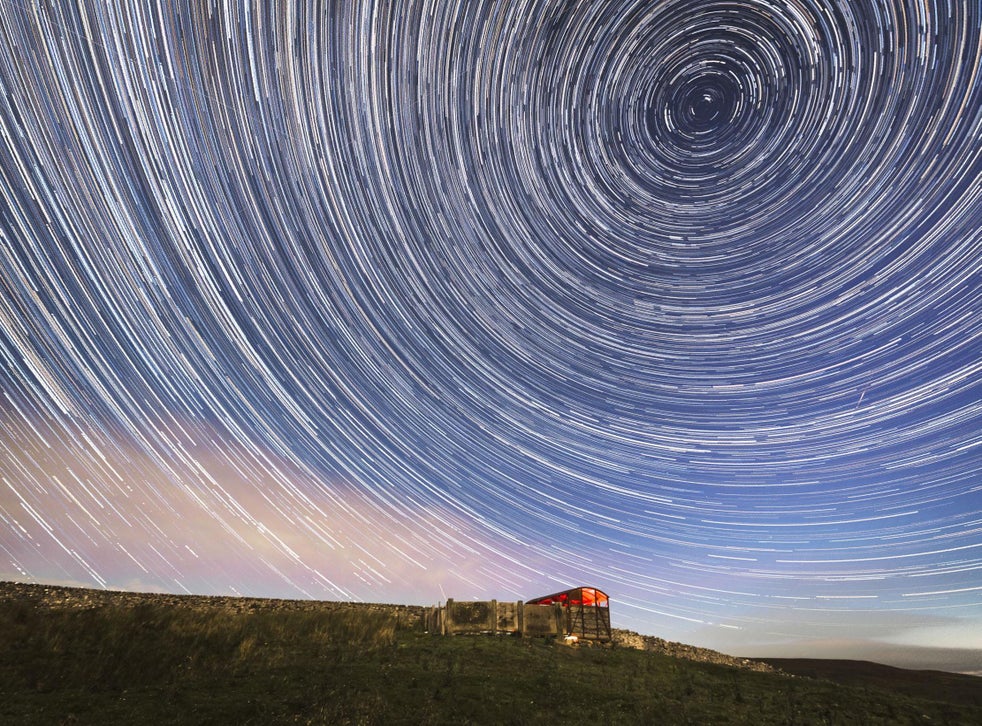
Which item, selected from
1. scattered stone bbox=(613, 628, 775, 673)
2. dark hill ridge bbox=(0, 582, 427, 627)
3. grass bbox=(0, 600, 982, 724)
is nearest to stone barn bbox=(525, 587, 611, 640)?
scattered stone bbox=(613, 628, 775, 673)

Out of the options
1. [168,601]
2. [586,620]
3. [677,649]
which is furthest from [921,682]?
[168,601]

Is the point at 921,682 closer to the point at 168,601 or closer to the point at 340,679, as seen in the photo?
the point at 340,679

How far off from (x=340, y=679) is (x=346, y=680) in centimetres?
17

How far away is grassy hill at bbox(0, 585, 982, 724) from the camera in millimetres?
12383

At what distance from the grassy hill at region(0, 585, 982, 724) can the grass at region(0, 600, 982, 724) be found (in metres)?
0.05

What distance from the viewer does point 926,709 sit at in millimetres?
18156

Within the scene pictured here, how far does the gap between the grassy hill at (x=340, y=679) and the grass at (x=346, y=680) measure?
0.05 m

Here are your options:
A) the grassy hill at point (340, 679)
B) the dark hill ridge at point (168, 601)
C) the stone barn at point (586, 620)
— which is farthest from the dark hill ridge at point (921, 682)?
the dark hill ridge at point (168, 601)

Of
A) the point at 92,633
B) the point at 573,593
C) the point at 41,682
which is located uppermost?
the point at 573,593

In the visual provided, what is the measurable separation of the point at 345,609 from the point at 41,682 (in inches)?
526

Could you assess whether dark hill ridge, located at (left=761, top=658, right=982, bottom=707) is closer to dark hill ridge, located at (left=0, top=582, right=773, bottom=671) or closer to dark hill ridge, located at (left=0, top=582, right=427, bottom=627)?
dark hill ridge, located at (left=0, top=582, right=773, bottom=671)

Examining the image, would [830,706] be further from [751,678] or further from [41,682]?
[41,682]

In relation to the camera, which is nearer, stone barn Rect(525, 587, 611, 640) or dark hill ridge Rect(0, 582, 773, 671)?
dark hill ridge Rect(0, 582, 773, 671)

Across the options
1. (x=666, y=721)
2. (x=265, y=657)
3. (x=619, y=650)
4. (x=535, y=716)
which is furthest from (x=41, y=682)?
(x=619, y=650)
